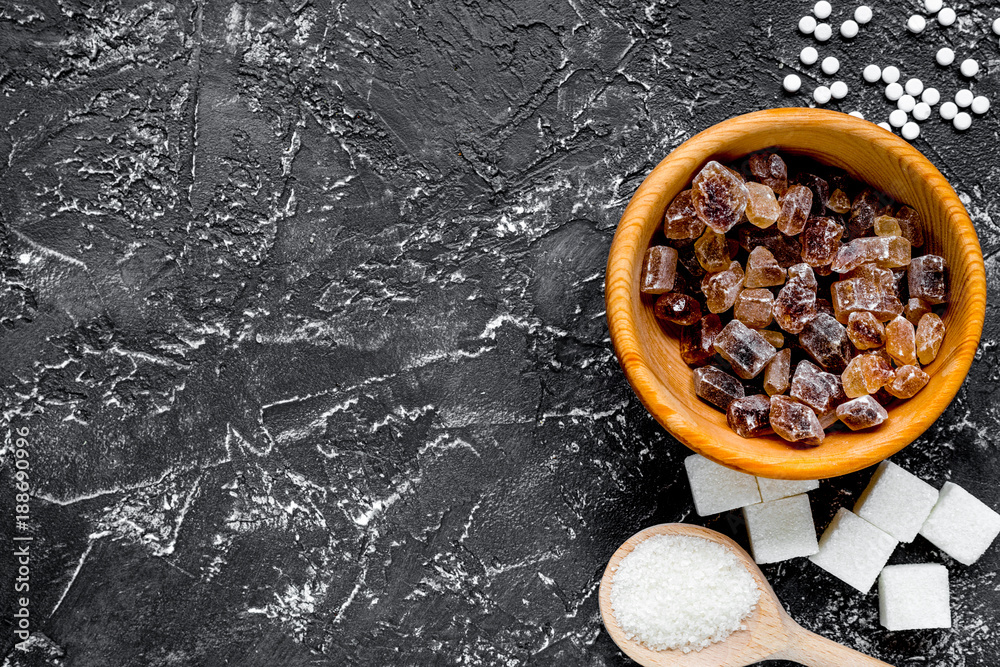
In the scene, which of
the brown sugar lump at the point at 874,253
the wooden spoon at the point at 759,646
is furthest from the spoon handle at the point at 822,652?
the brown sugar lump at the point at 874,253

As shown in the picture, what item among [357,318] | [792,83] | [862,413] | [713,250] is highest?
[792,83]

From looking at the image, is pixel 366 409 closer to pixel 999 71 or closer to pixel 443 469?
pixel 443 469

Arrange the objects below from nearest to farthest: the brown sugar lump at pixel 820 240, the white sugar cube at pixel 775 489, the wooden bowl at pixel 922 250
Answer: the wooden bowl at pixel 922 250
the brown sugar lump at pixel 820 240
the white sugar cube at pixel 775 489

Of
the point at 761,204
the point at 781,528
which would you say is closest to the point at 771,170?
the point at 761,204

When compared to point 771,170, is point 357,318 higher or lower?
lower

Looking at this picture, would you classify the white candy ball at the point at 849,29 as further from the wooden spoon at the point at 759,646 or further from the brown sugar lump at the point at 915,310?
the wooden spoon at the point at 759,646

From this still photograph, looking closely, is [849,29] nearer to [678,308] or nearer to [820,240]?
[820,240]

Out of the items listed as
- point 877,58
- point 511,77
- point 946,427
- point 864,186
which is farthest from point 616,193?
point 946,427
